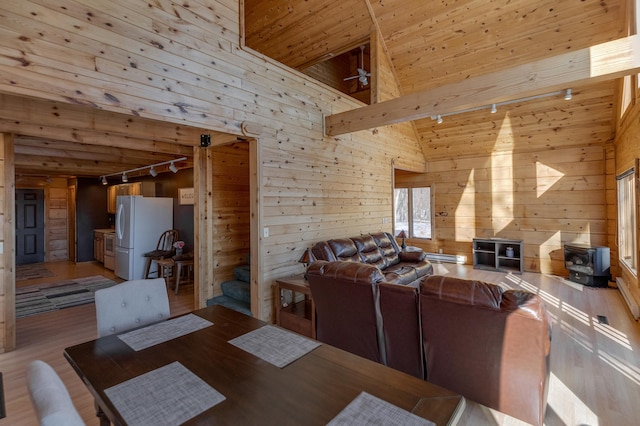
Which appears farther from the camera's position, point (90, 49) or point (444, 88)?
point (444, 88)

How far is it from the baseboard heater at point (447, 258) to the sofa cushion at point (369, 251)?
3429 millimetres

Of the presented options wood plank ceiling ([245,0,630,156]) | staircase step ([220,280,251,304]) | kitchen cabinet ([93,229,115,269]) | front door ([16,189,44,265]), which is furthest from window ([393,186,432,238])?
front door ([16,189,44,265])

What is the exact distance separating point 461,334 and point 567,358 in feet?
6.10

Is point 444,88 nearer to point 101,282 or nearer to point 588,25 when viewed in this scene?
point 588,25

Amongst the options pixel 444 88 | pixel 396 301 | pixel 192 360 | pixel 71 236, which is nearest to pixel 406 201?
pixel 444 88

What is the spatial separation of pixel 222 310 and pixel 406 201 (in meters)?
7.31

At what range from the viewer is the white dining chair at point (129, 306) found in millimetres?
1932

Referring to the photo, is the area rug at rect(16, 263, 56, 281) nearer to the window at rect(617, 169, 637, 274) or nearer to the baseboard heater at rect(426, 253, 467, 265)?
the baseboard heater at rect(426, 253, 467, 265)

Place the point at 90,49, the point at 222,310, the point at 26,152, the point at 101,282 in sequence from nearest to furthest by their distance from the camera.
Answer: the point at 222,310, the point at 90,49, the point at 26,152, the point at 101,282

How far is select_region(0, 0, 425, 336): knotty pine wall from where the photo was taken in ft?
7.44

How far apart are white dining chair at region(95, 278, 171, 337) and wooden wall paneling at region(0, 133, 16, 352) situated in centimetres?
219

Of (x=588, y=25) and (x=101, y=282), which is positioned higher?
(x=588, y=25)

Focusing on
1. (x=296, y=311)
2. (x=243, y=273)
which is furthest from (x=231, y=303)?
(x=296, y=311)

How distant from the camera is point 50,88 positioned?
2256 millimetres
